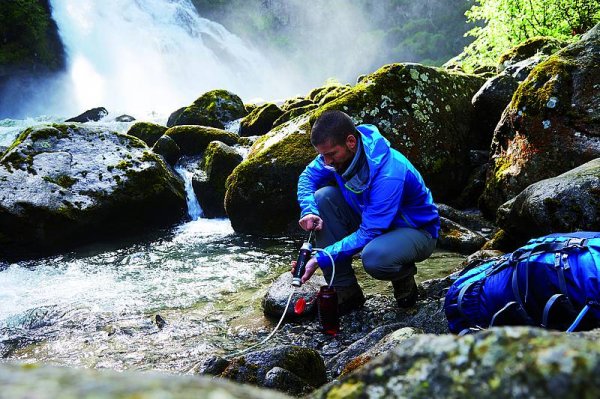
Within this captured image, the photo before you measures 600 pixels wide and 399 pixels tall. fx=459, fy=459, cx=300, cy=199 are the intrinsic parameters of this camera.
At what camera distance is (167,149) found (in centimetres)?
1243

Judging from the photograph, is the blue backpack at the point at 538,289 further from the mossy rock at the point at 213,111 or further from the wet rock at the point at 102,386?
the mossy rock at the point at 213,111

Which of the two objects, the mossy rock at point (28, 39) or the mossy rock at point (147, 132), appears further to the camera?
the mossy rock at point (28, 39)

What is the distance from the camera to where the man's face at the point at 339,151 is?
4.10m

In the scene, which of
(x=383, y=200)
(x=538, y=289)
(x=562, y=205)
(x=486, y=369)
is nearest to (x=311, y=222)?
(x=383, y=200)

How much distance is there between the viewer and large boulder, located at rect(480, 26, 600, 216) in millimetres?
6508

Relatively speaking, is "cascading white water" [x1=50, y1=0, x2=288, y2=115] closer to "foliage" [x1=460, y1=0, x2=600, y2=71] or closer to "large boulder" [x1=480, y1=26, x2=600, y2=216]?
"foliage" [x1=460, y1=0, x2=600, y2=71]

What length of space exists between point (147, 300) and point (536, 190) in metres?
4.93

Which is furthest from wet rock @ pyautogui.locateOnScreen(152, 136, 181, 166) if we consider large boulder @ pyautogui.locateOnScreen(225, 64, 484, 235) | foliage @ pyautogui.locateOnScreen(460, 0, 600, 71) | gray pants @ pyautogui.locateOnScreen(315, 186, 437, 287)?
foliage @ pyautogui.locateOnScreen(460, 0, 600, 71)

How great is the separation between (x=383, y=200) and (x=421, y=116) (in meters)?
4.83

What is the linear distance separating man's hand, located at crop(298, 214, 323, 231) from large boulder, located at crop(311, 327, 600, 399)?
3.40 meters

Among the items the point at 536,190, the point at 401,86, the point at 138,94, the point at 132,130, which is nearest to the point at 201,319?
the point at 536,190

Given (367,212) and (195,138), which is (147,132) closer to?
A: (195,138)

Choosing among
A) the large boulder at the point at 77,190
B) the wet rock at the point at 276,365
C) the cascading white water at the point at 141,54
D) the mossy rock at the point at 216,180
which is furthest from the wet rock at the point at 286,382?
the cascading white water at the point at 141,54

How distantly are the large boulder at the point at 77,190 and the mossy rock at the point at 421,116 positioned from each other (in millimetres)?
3937
